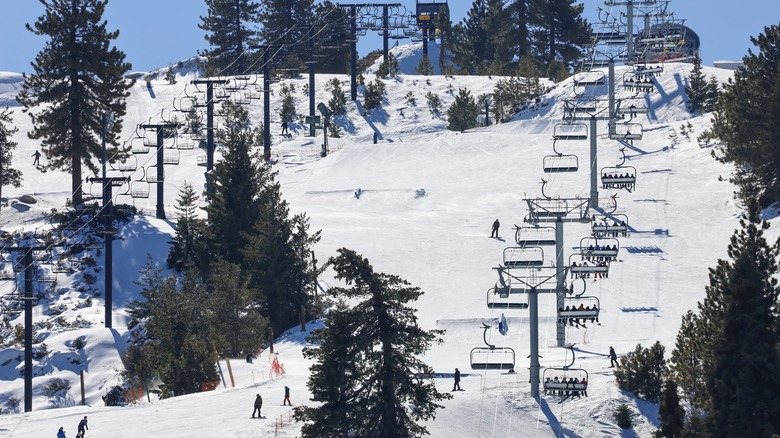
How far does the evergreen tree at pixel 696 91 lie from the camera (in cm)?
9081

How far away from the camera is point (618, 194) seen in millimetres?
75625

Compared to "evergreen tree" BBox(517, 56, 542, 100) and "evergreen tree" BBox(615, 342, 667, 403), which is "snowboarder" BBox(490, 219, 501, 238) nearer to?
"evergreen tree" BBox(615, 342, 667, 403)

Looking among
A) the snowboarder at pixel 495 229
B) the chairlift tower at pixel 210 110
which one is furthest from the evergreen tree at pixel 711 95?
the chairlift tower at pixel 210 110

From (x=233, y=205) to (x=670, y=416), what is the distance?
118ft

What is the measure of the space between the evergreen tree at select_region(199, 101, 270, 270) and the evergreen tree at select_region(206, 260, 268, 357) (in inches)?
350

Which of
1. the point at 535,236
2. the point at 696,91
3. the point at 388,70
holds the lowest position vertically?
the point at 535,236

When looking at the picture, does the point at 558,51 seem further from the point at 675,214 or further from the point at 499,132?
the point at 675,214

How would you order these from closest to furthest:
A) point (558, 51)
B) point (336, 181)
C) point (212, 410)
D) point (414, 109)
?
point (212, 410) → point (336, 181) → point (414, 109) → point (558, 51)

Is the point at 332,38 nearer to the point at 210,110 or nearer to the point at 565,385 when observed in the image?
the point at 210,110

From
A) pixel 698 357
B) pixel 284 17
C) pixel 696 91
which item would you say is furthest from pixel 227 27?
pixel 698 357

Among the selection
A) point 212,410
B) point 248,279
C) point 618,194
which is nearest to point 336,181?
point 618,194

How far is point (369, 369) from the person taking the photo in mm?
39875

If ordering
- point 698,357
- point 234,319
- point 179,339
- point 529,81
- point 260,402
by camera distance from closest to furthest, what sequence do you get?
point 698,357 → point 260,402 → point 179,339 → point 234,319 → point 529,81

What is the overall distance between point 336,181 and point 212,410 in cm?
3982
